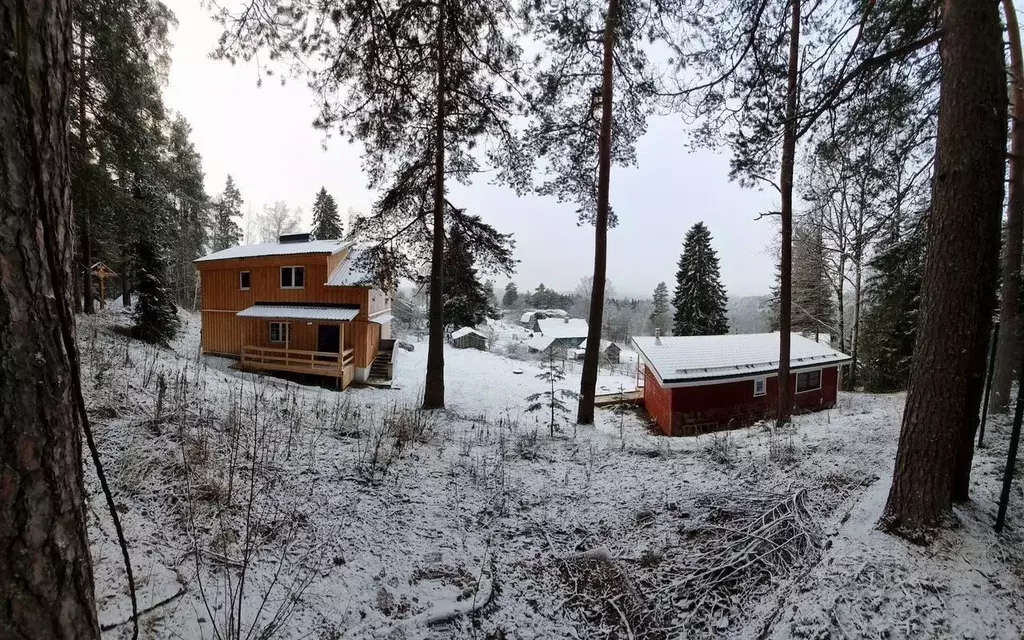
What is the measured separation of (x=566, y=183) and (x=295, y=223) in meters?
35.9

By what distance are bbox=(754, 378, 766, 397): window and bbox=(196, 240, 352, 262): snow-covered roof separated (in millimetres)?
16249

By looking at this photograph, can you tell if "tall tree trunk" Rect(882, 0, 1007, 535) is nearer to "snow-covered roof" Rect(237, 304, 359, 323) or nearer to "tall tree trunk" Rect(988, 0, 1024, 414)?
"tall tree trunk" Rect(988, 0, 1024, 414)

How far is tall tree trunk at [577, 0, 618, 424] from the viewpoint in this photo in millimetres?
8234

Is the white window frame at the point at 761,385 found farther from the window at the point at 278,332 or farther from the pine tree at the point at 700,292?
the window at the point at 278,332

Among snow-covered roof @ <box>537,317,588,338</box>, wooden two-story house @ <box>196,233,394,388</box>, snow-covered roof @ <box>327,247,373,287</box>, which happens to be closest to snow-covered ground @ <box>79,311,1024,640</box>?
snow-covered roof @ <box>327,247,373,287</box>

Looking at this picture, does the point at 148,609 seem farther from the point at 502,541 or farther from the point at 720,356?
the point at 720,356

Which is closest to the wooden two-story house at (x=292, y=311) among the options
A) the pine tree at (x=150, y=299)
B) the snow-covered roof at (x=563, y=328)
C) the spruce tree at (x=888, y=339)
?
the pine tree at (x=150, y=299)

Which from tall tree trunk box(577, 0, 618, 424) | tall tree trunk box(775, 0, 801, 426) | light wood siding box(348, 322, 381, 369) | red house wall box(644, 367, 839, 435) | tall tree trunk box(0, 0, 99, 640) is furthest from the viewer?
light wood siding box(348, 322, 381, 369)

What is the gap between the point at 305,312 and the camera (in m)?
15.5

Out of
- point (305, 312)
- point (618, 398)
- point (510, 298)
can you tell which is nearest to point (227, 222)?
point (305, 312)

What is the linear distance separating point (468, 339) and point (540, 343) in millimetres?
8031

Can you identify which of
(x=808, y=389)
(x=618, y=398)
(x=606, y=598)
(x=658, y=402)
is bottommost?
(x=618, y=398)

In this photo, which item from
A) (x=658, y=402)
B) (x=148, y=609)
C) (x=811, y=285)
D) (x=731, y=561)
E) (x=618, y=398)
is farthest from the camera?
(x=811, y=285)

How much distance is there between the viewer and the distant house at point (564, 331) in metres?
40.0
